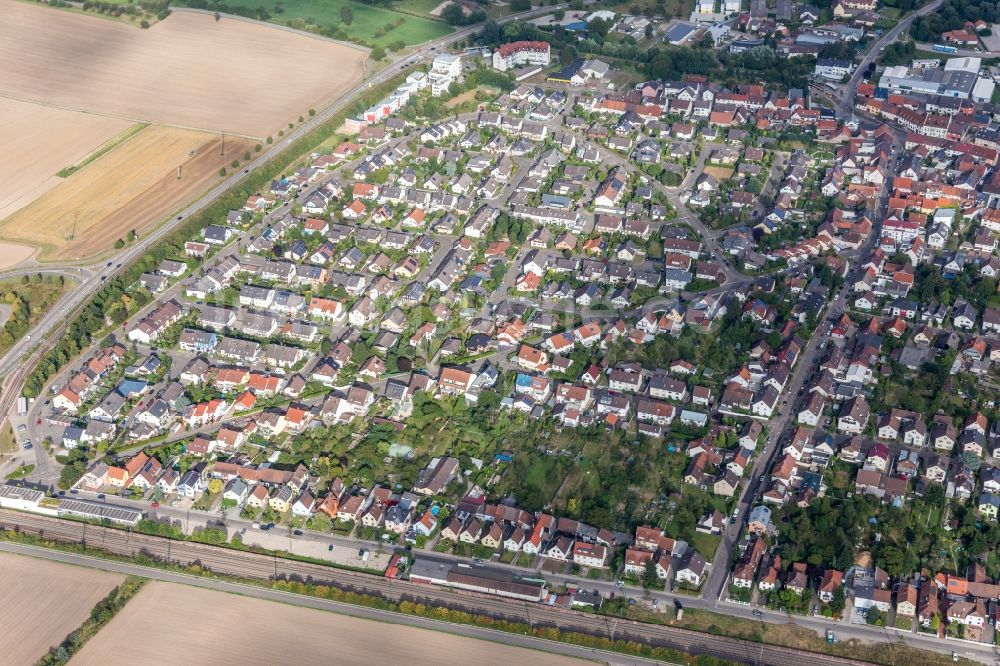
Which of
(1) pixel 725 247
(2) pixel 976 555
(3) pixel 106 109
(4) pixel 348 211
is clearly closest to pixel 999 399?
(2) pixel 976 555

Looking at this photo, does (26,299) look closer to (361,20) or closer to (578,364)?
(578,364)

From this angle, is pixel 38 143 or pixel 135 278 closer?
pixel 135 278

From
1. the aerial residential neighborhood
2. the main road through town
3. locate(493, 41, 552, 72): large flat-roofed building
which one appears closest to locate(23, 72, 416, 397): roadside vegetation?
the aerial residential neighborhood

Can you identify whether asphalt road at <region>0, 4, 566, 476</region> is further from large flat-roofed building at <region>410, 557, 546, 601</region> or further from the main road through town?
large flat-roofed building at <region>410, 557, 546, 601</region>

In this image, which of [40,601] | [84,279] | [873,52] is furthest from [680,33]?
[40,601]

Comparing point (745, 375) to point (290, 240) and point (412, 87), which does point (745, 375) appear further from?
point (412, 87)

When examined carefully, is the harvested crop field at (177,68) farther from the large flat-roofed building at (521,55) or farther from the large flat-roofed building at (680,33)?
the large flat-roofed building at (680,33)

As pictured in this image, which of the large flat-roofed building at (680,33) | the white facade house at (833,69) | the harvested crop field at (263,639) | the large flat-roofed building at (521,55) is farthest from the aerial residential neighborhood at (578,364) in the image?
the large flat-roofed building at (680,33)
